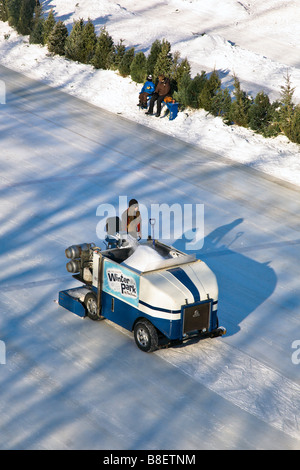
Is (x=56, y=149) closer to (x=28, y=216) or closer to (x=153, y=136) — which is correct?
(x=153, y=136)

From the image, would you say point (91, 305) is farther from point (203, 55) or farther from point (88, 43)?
point (203, 55)

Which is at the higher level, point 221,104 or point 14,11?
point 14,11

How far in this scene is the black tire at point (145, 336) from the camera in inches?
420

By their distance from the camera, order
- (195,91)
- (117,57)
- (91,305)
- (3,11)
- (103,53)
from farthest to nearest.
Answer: (3,11)
(103,53)
(117,57)
(195,91)
(91,305)

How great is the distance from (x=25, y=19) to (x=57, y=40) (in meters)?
3.34

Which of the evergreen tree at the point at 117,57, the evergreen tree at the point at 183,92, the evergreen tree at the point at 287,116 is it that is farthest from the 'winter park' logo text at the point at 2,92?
the evergreen tree at the point at 287,116

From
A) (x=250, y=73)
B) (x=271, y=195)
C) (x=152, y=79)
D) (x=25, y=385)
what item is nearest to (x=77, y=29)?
(x=152, y=79)

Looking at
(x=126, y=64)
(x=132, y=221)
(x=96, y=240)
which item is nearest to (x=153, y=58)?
(x=126, y=64)

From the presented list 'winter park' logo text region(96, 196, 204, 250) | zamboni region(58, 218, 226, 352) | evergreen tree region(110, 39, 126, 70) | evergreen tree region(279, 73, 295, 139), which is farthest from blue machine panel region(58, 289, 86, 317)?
evergreen tree region(110, 39, 126, 70)

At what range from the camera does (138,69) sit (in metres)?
24.4

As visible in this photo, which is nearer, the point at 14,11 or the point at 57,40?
the point at 57,40

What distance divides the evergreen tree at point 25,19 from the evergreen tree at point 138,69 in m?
7.40

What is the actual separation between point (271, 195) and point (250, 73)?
9.76 meters

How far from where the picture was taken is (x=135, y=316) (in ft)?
36.0
